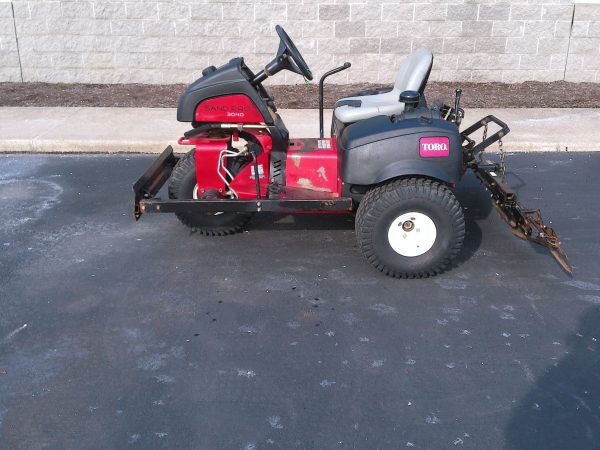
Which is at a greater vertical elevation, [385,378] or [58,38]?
[58,38]

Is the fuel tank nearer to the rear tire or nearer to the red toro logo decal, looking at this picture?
the red toro logo decal

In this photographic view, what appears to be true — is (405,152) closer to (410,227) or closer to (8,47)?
(410,227)

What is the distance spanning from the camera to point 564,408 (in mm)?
3256

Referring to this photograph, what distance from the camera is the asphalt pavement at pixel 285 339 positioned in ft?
10.3

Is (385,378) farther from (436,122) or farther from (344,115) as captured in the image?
(344,115)

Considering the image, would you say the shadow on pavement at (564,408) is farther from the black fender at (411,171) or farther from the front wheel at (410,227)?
the black fender at (411,171)

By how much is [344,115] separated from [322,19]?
201 inches

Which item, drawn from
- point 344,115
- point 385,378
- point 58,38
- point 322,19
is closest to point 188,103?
point 344,115

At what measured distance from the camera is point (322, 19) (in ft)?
31.9

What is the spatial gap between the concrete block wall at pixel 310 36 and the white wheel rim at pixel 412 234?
5.98m

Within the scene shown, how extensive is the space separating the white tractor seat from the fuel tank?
0.63m

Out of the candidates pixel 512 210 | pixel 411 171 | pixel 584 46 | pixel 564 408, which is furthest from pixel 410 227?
pixel 584 46

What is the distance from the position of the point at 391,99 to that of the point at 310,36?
4.78m

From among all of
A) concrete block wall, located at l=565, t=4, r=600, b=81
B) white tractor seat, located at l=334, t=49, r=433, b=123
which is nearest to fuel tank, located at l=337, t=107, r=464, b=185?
white tractor seat, located at l=334, t=49, r=433, b=123
